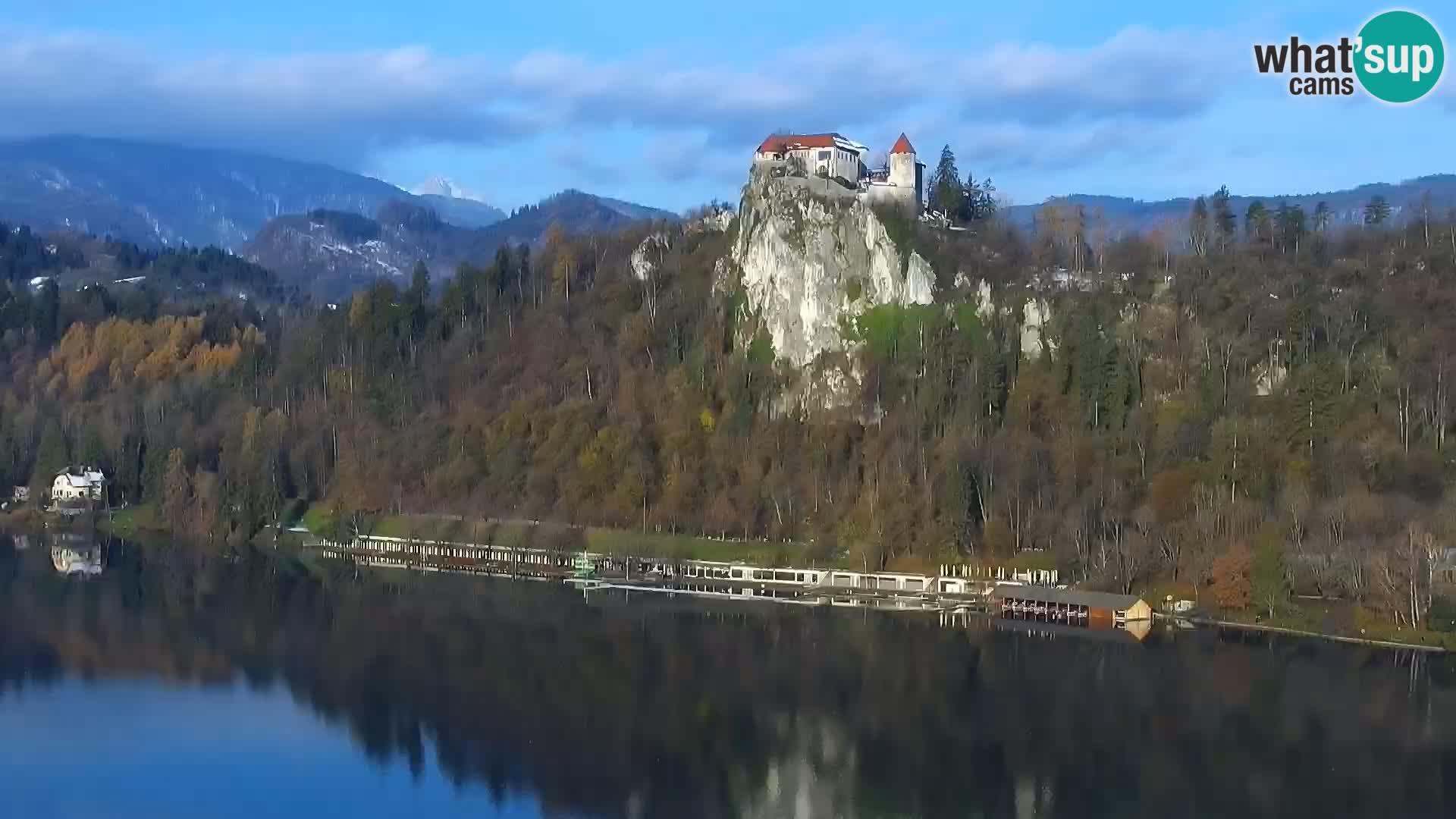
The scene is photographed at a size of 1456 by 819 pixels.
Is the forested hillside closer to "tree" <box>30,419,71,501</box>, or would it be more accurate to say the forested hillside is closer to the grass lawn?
"tree" <box>30,419,71,501</box>

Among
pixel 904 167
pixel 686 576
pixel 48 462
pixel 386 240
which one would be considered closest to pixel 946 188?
pixel 904 167

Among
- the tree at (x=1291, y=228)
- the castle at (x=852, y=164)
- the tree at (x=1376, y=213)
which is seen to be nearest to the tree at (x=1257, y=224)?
the tree at (x=1291, y=228)

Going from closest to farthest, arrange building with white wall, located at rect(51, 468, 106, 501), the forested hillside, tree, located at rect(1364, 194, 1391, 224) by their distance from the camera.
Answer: the forested hillside → tree, located at rect(1364, 194, 1391, 224) → building with white wall, located at rect(51, 468, 106, 501)

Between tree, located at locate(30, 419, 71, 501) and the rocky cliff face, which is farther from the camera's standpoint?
tree, located at locate(30, 419, 71, 501)

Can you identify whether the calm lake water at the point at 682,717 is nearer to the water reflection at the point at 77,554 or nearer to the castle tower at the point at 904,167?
the water reflection at the point at 77,554

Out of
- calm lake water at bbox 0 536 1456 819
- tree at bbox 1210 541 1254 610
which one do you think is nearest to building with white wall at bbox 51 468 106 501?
calm lake water at bbox 0 536 1456 819

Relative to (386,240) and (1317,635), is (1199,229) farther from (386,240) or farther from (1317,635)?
(386,240)
